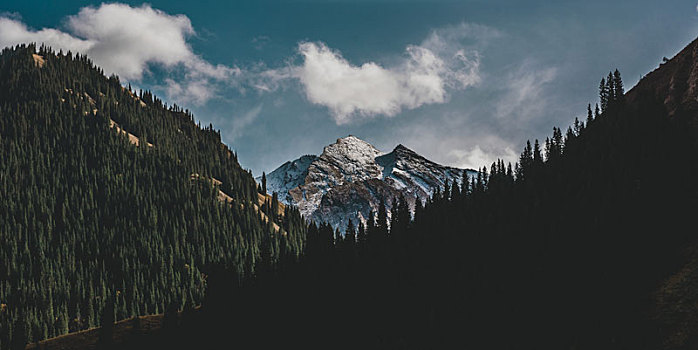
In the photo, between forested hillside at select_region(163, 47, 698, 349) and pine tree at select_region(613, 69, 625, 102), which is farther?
pine tree at select_region(613, 69, 625, 102)

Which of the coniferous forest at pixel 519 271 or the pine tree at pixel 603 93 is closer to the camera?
the coniferous forest at pixel 519 271

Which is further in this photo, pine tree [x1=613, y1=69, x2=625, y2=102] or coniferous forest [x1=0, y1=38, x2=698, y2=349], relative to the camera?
pine tree [x1=613, y1=69, x2=625, y2=102]

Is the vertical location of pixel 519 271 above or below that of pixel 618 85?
below

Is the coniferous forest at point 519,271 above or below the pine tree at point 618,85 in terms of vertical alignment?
below

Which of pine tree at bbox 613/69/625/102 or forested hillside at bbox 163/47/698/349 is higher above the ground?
pine tree at bbox 613/69/625/102

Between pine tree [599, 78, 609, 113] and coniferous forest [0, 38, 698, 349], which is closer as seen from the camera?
coniferous forest [0, 38, 698, 349]

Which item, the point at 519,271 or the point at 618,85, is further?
the point at 618,85

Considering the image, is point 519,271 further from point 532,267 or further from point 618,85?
point 618,85

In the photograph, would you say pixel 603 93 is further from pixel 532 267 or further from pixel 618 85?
pixel 532 267

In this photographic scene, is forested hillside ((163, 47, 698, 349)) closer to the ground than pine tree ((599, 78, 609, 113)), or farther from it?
closer to the ground

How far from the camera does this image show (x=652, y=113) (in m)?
122

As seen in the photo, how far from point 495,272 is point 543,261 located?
11.3 meters

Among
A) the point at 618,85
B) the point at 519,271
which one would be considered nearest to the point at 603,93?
the point at 618,85

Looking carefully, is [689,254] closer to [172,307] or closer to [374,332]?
[374,332]
